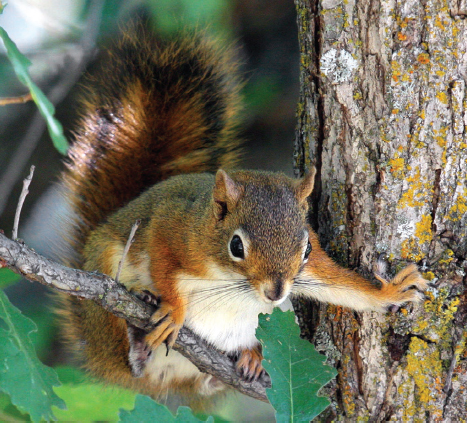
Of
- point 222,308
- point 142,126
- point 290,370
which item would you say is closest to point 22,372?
point 290,370

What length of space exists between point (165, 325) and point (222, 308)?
175 mm

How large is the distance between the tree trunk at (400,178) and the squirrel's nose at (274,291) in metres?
0.20

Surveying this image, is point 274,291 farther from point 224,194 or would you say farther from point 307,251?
point 224,194

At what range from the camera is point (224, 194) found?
1327 millimetres

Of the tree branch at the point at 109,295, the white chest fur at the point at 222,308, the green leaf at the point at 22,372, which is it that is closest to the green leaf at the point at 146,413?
the green leaf at the point at 22,372

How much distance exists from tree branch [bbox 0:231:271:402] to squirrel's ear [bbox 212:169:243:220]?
0.29m

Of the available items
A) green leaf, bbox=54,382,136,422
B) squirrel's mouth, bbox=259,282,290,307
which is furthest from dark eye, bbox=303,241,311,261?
green leaf, bbox=54,382,136,422

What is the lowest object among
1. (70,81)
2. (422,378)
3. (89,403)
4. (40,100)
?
(89,403)

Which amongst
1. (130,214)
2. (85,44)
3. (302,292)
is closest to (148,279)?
(130,214)

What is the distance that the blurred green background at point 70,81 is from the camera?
1847 millimetres

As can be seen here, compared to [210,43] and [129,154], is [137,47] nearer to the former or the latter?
[210,43]

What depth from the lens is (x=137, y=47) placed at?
1.82 metres

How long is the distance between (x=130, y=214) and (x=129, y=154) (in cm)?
34

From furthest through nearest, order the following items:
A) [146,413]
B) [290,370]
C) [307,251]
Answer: [307,251]
[290,370]
[146,413]
